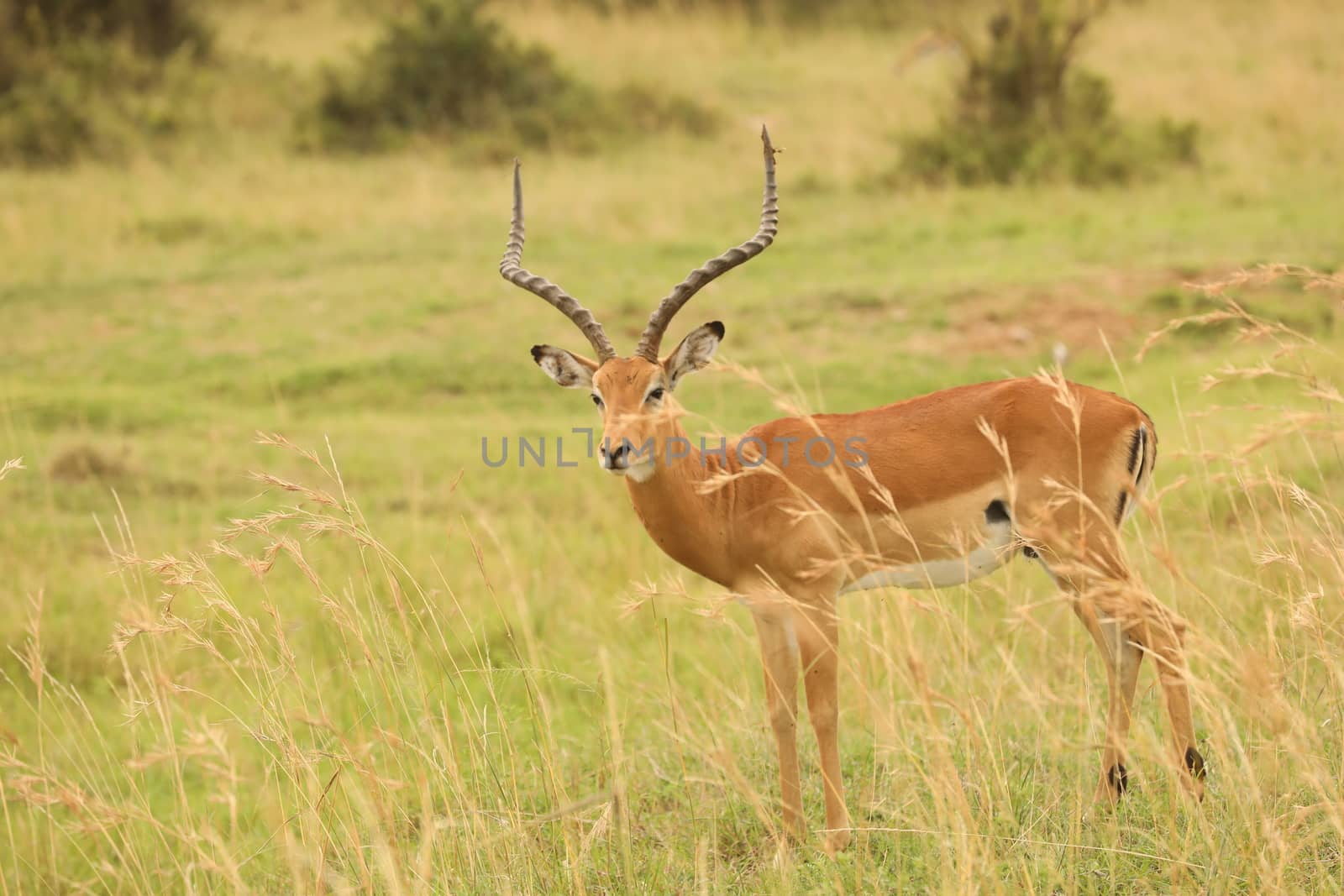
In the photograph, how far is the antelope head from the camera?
163 inches

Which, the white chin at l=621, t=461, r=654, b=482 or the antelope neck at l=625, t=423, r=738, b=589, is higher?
the white chin at l=621, t=461, r=654, b=482

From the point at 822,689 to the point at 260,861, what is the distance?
81.3 inches

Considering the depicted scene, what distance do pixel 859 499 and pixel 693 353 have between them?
2.31 ft

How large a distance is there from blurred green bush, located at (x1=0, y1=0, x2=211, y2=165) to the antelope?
12.9 metres

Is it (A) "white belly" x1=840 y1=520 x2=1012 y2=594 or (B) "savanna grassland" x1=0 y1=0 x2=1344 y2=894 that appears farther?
(A) "white belly" x1=840 y1=520 x2=1012 y2=594

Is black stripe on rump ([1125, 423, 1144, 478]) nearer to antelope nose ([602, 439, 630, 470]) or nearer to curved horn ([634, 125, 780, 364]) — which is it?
curved horn ([634, 125, 780, 364])

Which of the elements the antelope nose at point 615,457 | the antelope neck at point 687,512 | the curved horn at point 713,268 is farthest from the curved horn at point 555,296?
the antelope nose at point 615,457

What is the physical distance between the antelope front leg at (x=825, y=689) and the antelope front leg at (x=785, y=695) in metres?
0.05

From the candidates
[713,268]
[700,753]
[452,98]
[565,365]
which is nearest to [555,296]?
[565,365]

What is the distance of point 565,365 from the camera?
183 inches

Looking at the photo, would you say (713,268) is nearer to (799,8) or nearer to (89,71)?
(89,71)

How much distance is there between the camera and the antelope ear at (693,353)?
4441mm

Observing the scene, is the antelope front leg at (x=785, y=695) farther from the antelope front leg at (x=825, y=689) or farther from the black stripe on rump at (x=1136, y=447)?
the black stripe on rump at (x=1136, y=447)

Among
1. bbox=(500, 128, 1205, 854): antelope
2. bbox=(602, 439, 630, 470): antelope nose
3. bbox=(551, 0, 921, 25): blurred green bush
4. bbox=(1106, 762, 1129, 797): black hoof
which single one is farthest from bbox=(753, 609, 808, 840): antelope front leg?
bbox=(551, 0, 921, 25): blurred green bush
